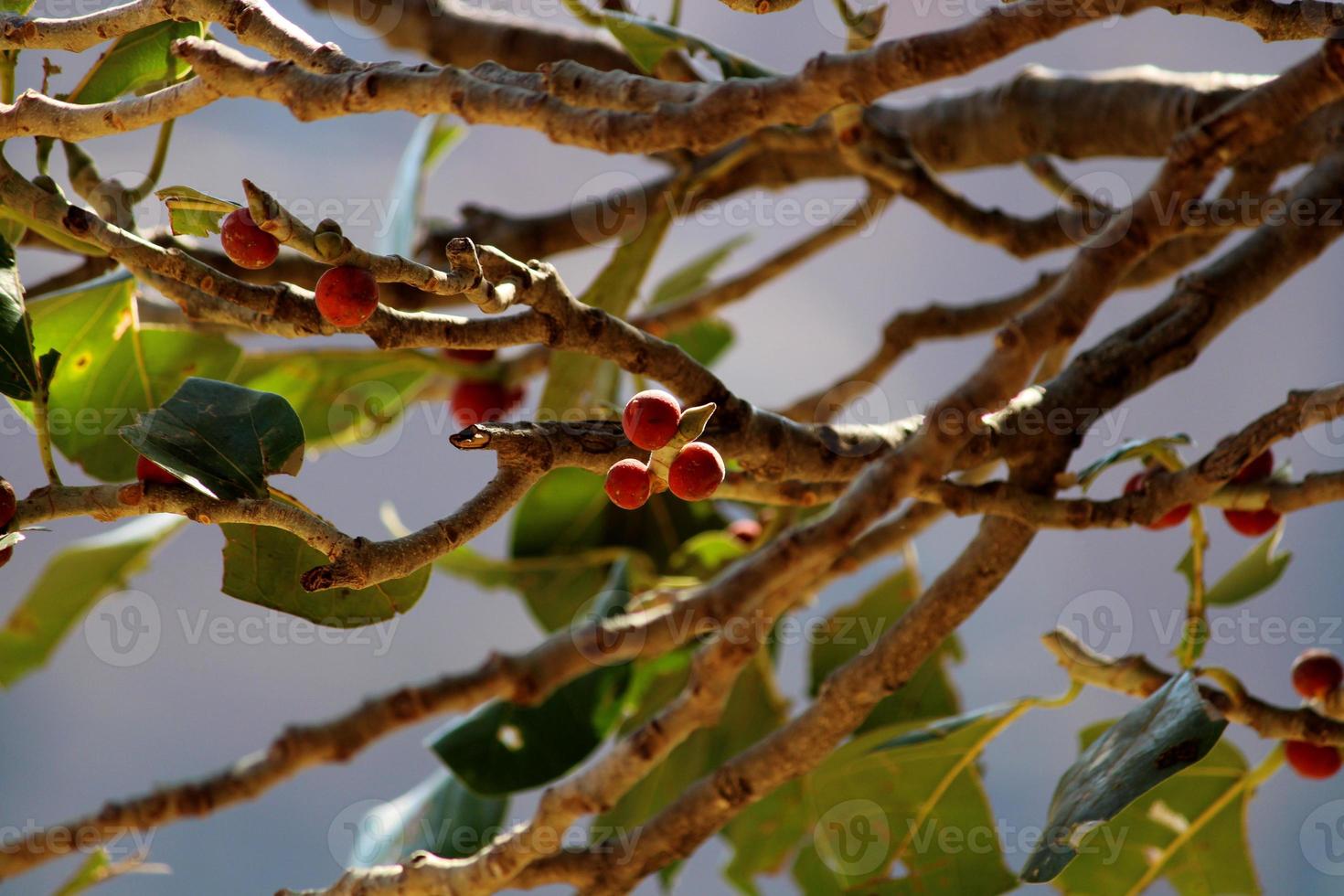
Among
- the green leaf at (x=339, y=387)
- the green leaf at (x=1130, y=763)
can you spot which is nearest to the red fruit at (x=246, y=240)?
the green leaf at (x=1130, y=763)

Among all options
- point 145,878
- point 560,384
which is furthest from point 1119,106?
point 145,878

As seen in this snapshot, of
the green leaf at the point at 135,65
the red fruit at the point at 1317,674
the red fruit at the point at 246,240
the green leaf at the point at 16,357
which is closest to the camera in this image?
the red fruit at the point at 246,240

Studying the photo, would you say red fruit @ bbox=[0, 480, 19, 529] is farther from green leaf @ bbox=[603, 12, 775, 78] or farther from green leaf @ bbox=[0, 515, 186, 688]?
green leaf @ bbox=[0, 515, 186, 688]

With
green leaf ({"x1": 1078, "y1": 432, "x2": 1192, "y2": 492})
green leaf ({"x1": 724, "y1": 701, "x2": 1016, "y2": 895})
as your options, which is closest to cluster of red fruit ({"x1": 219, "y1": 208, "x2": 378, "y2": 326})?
green leaf ({"x1": 1078, "y1": 432, "x2": 1192, "y2": 492})

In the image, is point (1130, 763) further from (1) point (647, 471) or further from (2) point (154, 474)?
(2) point (154, 474)

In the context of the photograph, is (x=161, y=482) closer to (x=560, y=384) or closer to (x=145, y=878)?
(x=560, y=384)

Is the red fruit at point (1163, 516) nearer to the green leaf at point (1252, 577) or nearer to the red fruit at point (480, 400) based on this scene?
the green leaf at point (1252, 577)

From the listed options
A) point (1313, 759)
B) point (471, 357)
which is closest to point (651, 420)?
point (1313, 759)
